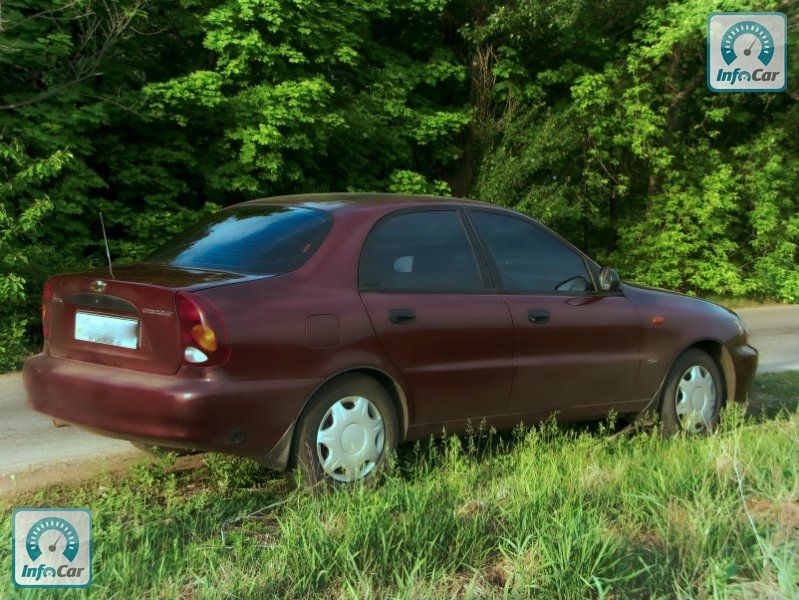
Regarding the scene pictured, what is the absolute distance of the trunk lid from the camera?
4.36m

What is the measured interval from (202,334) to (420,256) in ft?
4.90

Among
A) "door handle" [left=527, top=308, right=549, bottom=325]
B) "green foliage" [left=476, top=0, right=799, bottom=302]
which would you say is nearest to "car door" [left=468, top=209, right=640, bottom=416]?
"door handle" [left=527, top=308, right=549, bottom=325]

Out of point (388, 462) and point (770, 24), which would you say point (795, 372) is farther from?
point (388, 462)

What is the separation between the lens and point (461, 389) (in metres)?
5.20

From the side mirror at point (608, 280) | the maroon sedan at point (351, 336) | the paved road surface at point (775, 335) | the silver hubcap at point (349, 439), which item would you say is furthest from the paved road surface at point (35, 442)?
the paved road surface at point (775, 335)

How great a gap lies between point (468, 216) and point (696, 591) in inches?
112

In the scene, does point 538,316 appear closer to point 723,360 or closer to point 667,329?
point 667,329

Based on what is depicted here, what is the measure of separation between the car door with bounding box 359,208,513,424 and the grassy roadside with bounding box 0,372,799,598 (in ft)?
1.34

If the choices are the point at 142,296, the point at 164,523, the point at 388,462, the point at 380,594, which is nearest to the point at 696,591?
the point at 380,594

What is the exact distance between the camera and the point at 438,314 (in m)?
5.12

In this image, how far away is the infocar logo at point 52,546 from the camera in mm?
2451

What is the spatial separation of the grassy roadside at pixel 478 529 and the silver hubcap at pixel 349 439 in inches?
10.5

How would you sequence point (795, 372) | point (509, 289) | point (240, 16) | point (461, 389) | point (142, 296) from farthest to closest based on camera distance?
point (240, 16)
point (795, 372)
point (509, 289)
point (461, 389)
point (142, 296)

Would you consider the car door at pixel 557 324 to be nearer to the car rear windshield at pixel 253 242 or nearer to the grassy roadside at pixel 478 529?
the grassy roadside at pixel 478 529
